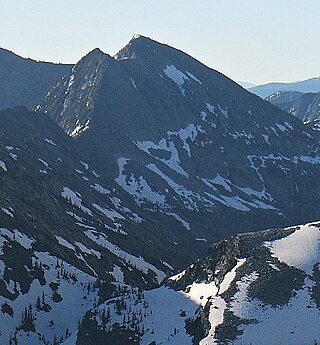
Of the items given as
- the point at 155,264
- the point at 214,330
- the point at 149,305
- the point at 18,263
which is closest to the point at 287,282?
the point at 214,330

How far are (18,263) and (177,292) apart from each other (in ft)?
117

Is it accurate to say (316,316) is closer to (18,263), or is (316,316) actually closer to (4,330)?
(4,330)

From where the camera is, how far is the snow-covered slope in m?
82.2

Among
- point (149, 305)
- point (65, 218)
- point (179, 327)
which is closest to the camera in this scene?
point (179, 327)

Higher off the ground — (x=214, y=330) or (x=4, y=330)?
(x=214, y=330)

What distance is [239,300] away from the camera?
87688 mm

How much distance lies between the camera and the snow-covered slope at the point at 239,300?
3238 inches

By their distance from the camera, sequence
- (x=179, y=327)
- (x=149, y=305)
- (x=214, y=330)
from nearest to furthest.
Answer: (x=214, y=330) < (x=179, y=327) < (x=149, y=305)

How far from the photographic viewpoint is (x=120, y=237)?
594 feet

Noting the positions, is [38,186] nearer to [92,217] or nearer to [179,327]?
[92,217]

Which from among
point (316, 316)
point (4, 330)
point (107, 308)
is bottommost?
point (4, 330)

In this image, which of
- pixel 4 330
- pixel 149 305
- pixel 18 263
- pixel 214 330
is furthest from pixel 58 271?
pixel 214 330

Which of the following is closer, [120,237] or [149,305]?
[149,305]

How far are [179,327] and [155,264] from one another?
270ft
